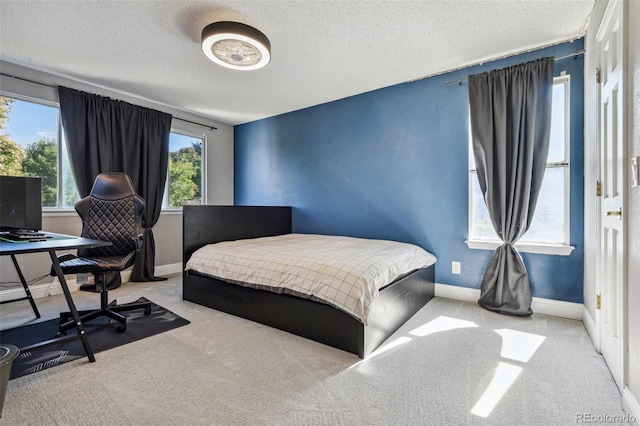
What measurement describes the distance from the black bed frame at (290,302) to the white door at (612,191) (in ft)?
3.83

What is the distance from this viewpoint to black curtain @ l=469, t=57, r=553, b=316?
2.48 m

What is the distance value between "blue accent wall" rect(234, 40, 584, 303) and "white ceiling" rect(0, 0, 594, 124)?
278 mm

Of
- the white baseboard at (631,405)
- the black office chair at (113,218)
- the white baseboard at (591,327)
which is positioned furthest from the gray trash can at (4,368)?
the white baseboard at (591,327)

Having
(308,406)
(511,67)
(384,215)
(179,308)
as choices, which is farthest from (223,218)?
(511,67)

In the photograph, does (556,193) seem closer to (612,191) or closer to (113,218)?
(612,191)

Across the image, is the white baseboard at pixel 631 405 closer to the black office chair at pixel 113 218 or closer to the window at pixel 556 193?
the window at pixel 556 193

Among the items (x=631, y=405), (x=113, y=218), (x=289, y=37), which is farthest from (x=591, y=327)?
(x=113, y=218)

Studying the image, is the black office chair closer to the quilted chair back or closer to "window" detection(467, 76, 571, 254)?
the quilted chair back

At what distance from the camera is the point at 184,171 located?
4363 millimetres

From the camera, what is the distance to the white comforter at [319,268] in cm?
186

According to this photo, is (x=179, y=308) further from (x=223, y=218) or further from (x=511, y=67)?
(x=511, y=67)

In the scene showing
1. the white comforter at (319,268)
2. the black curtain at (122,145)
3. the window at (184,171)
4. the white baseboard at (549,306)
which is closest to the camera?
the white comforter at (319,268)

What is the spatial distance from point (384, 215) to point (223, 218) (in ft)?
5.98

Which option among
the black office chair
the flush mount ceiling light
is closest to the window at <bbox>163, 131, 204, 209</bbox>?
the black office chair
